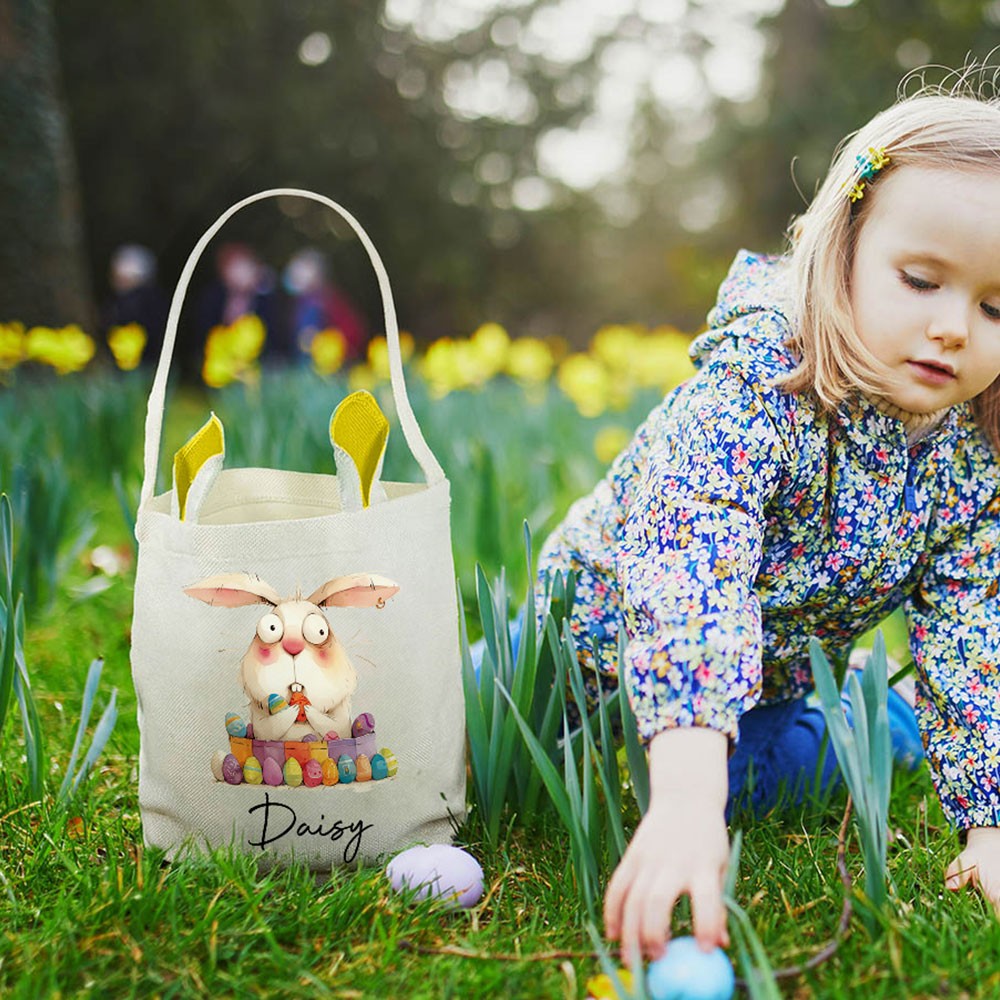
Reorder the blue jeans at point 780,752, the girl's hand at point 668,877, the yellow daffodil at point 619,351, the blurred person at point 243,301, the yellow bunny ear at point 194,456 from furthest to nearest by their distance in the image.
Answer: the blurred person at point 243,301
the yellow daffodil at point 619,351
the blue jeans at point 780,752
the yellow bunny ear at point 194,456
the girl's hand at point 668,877

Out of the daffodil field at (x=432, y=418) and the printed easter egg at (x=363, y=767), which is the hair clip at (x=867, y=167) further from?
the daffodil field at (x=432, y=418)

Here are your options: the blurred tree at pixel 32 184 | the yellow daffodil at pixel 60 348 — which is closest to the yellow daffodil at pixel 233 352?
the yellow daffodil at pixel 60 348

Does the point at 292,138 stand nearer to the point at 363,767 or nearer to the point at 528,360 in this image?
the point at 528,360

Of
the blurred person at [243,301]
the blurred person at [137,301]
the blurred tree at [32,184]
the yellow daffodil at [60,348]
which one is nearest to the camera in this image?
the yellow daffodil at [60,348]

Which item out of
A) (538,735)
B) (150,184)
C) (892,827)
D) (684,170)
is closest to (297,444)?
(538,735)

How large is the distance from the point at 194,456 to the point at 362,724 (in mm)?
387

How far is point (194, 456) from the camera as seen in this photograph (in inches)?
53.4

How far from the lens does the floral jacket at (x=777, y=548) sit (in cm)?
110

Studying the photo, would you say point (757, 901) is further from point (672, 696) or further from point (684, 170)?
point (684, 170)

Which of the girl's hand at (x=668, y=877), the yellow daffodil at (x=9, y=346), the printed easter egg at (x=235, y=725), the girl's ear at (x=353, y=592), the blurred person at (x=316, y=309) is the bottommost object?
the girl's hand at (x=668, y=877)

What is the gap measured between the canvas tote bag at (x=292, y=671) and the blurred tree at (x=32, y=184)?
4.69m

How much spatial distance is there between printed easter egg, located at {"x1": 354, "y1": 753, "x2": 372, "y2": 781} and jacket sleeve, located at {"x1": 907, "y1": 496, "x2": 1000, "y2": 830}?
72 cm

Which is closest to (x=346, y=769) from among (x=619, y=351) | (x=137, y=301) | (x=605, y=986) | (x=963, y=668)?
(x=605, y=986)

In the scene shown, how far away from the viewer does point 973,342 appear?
125 cm
